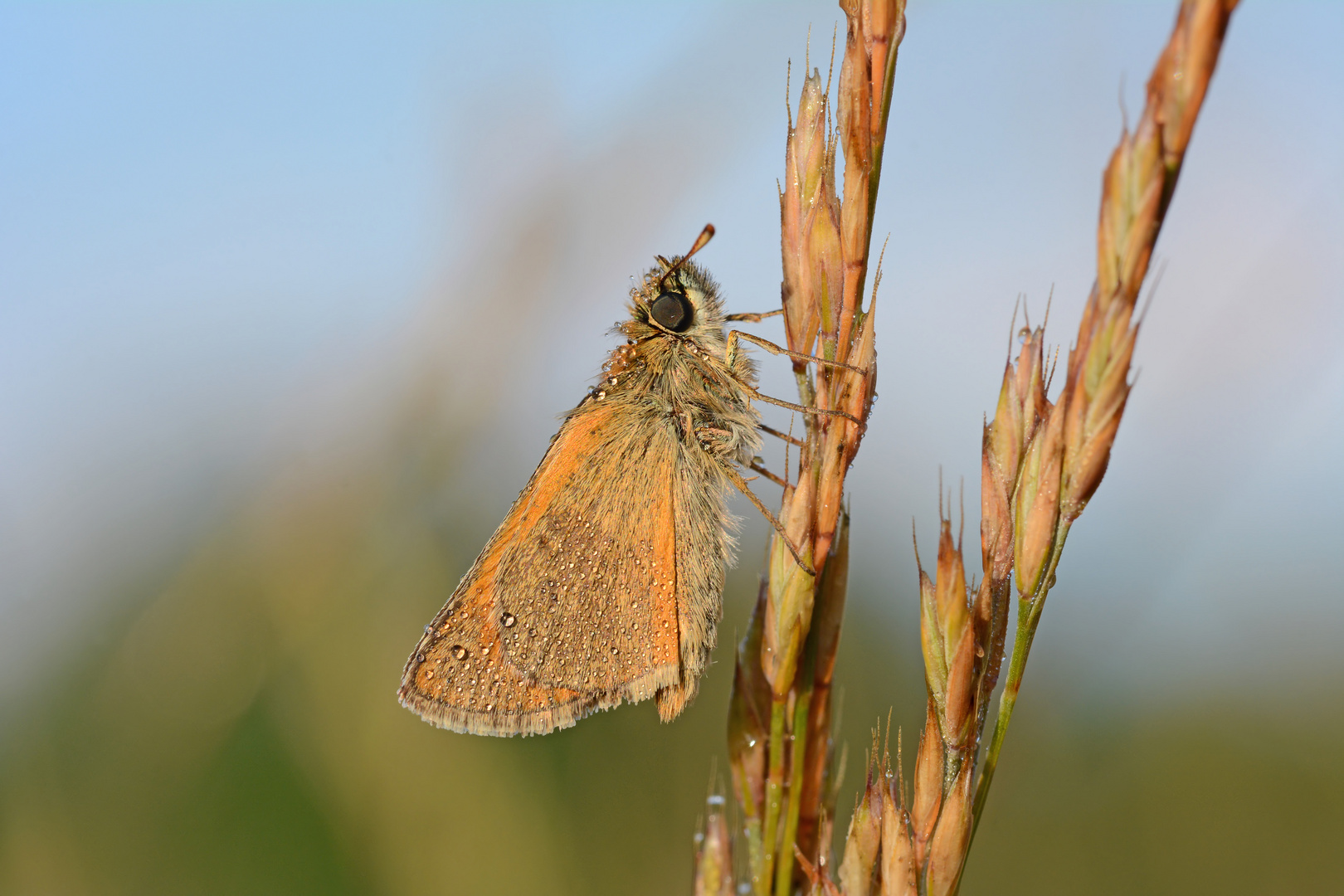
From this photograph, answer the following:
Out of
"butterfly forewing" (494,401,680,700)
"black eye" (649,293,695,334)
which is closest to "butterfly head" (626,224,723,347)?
"black eye" (649,293,695,334)

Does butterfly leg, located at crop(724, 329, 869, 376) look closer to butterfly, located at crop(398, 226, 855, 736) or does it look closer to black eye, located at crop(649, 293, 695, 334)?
butterfly, located at crop(398, 226, 855, 736)

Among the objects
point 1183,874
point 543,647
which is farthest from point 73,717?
point 1183,874

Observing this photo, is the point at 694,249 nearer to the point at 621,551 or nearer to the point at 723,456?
the point at 723,456

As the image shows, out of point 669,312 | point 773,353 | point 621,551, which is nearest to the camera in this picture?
point 773,353

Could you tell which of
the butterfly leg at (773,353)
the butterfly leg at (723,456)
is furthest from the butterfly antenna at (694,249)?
the butterfly leg at (723,456)

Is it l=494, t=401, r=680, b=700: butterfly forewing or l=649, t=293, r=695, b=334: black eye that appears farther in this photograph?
l=649, t=293, r=695, b=334: black eye

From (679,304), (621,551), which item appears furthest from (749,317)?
(621,551)
